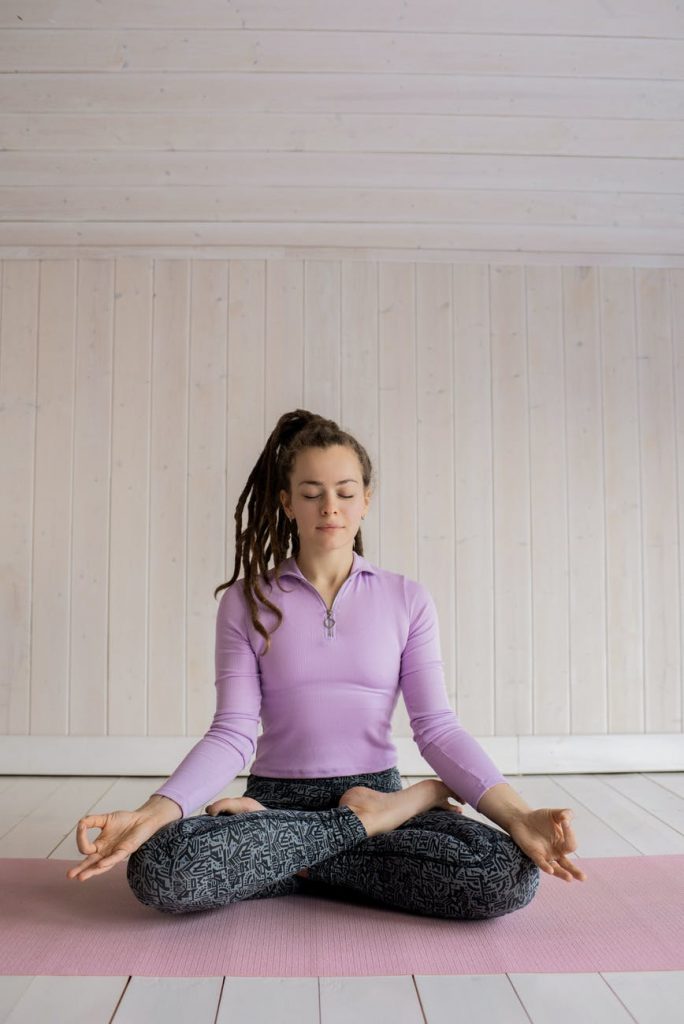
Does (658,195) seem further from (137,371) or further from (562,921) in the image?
(562,921)

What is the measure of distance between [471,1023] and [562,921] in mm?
463

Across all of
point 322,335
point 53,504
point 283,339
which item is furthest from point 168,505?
point 322,335

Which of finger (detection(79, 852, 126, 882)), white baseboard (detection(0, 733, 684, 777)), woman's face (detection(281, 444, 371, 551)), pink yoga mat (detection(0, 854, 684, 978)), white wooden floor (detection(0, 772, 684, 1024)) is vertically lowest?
white baseboard (detection(0, 733, 684, 777))

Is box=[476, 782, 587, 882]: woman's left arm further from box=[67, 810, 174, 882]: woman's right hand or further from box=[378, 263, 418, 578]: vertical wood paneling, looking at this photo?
box=[378, 263, 418, 578]: vertical wood paneling

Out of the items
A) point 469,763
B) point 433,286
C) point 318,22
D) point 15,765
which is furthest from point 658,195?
point 15,765

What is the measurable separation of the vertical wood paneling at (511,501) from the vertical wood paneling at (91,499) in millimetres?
1518

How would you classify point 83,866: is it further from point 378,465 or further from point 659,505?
point 659,505

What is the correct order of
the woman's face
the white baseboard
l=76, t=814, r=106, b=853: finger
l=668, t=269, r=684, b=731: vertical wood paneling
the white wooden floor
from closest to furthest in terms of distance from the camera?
1. the white wooden floor
2. l=76, t=814, r=106, b=853: finger
3. the woman's face
4. the white baseboard
5. l=668, t=269, r=684, b=731: vertical wood paneling

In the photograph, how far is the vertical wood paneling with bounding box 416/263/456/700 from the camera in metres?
3.36

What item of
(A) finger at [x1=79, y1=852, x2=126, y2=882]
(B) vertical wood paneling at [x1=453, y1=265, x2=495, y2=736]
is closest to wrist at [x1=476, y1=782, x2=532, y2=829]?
(A) finger at [x1=79, y1=852, x2=126, y2=882]

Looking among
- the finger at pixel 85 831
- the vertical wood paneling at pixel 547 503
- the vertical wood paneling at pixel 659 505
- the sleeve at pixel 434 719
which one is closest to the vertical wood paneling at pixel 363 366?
the vertical wood paneling at pixel 547 503

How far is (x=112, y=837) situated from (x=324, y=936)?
1.39 ft

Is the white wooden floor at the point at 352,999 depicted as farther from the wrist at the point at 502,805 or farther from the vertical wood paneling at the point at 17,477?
the vertical wood paneling at the point at 17,477

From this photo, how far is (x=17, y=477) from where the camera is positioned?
3.35 meters
